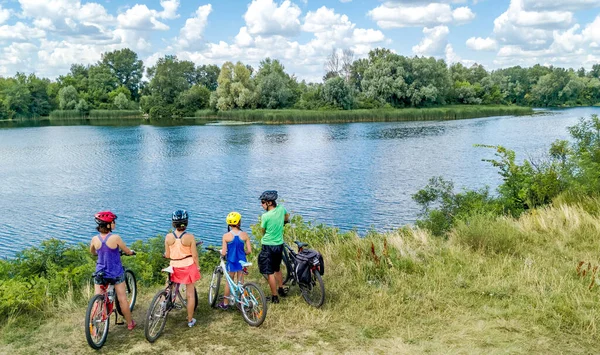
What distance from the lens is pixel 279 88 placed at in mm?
80312

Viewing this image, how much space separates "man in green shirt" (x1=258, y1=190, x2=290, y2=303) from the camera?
23.0 feet

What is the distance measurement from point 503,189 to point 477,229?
242 inches

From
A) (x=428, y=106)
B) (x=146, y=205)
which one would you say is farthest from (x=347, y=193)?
(x=428, y=106)

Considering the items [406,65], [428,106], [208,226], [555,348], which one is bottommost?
[208,226]

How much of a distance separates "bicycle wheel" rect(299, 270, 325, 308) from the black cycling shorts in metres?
0.51

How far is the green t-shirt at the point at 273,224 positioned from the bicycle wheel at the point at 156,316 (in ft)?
5.35

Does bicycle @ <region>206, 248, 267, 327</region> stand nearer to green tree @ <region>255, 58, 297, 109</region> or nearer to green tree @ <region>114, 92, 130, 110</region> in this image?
green tree @ <region>255, 58, 297, 109</region>

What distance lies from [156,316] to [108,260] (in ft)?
3.11

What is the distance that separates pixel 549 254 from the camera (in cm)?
904

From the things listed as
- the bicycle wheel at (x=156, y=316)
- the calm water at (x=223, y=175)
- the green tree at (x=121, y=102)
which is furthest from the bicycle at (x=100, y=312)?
the green tree at (x=121, y=102)

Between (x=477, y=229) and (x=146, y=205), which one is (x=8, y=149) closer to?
(x=146, y=205)

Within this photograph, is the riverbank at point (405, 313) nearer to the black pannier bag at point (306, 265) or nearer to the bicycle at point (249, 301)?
the bicycle at point (249, 301)

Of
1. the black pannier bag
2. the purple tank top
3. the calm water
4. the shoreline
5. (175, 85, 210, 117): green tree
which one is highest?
(175, 85, 210, 117): green tree

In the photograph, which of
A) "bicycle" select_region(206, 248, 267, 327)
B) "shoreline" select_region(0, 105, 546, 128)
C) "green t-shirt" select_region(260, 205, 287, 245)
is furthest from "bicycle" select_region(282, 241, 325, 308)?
"shoreline" select_region(0, 105, 546, 128)
